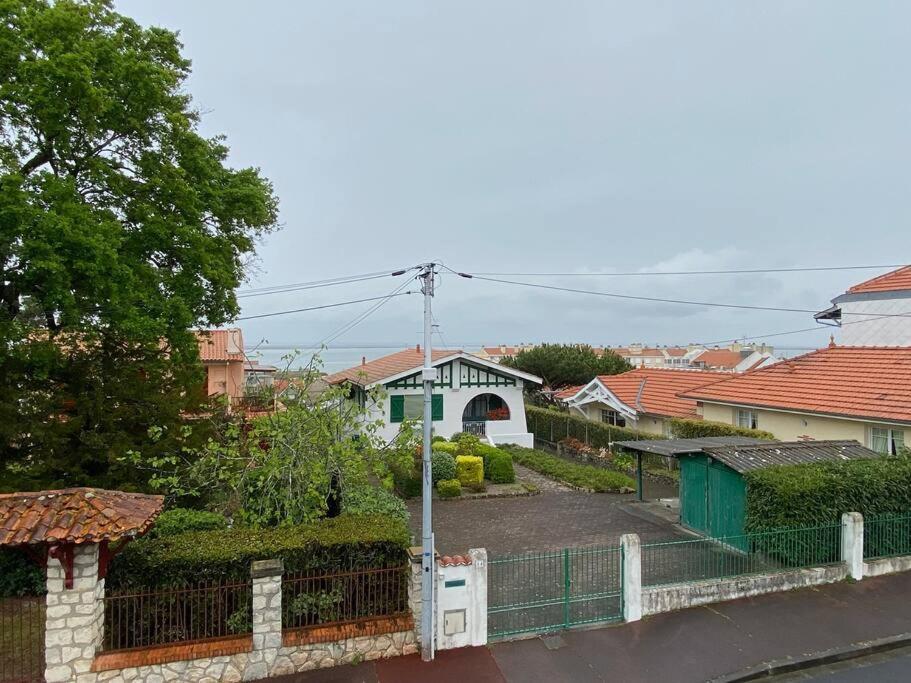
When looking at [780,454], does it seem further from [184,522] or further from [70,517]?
[70,517]

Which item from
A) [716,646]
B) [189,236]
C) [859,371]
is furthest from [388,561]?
[859,371]

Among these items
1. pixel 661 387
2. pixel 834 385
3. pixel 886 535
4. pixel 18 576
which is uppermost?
pixel 834 385

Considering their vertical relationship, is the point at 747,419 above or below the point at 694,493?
above

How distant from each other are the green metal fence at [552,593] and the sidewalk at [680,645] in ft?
1.11

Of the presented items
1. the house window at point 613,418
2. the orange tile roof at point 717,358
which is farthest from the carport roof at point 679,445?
the orange tile roof at point 717,358

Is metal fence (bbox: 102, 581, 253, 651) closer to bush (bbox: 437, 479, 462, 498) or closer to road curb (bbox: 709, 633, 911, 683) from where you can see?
road curb (bbox: 709, 633, 911, 683)

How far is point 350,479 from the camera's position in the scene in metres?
10.7

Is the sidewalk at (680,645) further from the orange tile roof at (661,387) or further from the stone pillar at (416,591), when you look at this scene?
the orange tile roof at (661,387)

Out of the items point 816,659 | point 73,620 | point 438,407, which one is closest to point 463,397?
point 438,407

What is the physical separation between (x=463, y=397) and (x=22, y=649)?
19.5 meters

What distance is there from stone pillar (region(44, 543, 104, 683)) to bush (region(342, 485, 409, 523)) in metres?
4.08

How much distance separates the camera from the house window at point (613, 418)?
2719 cm

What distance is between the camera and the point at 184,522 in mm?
9445

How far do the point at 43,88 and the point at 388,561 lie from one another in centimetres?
1065
